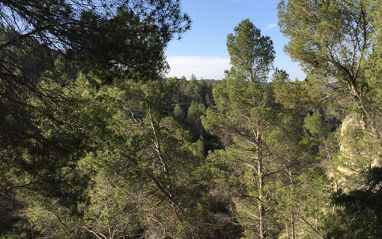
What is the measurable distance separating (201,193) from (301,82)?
220 inches

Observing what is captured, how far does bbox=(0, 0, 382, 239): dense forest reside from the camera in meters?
3.99

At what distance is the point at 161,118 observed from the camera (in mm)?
9227

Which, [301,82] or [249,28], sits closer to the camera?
[301,82]

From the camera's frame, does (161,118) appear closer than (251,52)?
No

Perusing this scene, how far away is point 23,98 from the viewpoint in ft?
14.4

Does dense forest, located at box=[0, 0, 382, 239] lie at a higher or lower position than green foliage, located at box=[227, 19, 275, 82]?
lower

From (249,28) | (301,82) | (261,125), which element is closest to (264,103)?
(261,125)

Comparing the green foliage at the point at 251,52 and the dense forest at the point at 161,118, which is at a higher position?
the green foliage at the point at 251,52

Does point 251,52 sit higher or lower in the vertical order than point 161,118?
higher

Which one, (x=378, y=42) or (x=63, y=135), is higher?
(x=378, y=42)

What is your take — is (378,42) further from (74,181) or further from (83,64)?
(74,181)

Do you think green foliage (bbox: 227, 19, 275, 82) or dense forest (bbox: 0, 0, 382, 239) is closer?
dense forest (bbox: 0, 0, 382, 239)

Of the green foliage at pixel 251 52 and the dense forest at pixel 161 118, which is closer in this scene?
the dense forest at pixel 161 118

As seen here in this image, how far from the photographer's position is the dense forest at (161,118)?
157 inches
